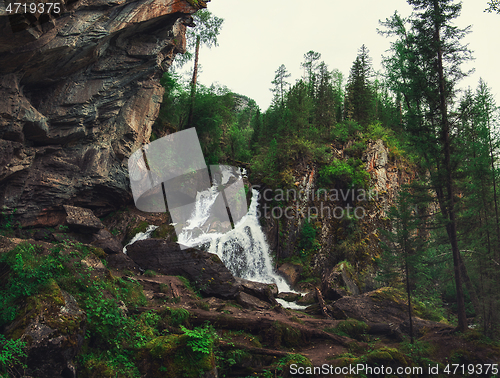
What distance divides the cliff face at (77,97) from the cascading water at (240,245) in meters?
5.30

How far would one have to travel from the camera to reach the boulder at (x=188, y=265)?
1317cm

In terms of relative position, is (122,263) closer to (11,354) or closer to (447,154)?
(11,354)

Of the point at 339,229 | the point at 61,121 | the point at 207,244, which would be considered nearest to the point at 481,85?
the point at 339,229

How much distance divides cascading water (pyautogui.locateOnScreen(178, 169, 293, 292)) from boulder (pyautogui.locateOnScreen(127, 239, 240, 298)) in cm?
405

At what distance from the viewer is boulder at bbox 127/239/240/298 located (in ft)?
43.2

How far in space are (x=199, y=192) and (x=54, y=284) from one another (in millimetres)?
16850

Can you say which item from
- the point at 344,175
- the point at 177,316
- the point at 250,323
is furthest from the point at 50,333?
the point at 344,175

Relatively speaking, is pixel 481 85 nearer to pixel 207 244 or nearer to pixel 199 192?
pixel 207 244

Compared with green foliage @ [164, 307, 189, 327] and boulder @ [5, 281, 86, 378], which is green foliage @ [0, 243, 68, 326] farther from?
green foliage @ [164, 307, 189, 327]

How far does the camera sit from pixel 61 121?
14.3 m

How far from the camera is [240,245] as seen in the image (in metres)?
19.2

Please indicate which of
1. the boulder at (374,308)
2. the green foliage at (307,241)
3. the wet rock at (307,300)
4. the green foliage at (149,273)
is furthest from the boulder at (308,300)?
the green foliage at (149,273)

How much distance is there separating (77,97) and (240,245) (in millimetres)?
12476

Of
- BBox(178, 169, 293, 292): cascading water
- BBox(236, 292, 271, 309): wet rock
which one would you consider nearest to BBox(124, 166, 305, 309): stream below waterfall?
BBox(178, 169, 293, 292): cascading water
